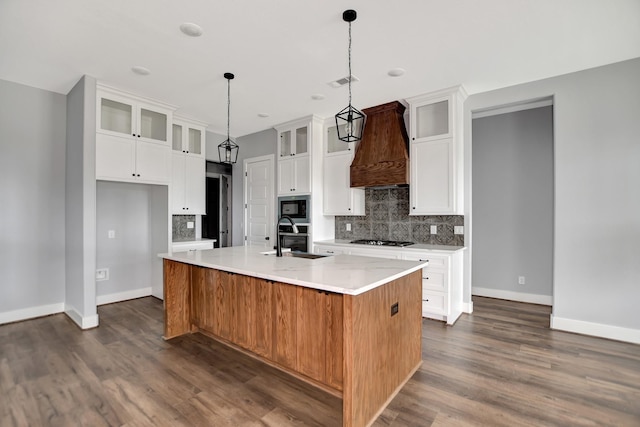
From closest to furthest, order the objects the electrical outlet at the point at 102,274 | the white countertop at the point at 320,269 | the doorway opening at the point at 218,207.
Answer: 1. the white countertop at the point at 320,269
2. the electrical outlet at the point at 102,274
3. the doorway opening at the point at 218,207

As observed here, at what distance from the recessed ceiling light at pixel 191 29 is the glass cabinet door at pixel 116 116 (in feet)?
6.04

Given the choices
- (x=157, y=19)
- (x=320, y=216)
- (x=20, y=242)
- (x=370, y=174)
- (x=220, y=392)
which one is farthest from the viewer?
(x=320, y=216)

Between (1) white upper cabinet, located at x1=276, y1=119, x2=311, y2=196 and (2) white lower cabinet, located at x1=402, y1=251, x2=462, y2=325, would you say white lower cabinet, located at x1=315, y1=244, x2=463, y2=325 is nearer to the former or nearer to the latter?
(2) white lower cabinet, located at x1=402, y1=251, x2=462, y2=325

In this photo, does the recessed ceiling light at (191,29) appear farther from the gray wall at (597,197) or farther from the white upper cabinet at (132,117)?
the gray wall at (597,197)

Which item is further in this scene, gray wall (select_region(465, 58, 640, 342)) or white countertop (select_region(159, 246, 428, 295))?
gray wall (select_region(465, 58, 640, 342))

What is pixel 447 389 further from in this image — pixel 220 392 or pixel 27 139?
pixel 27 139

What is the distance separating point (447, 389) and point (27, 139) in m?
5.09

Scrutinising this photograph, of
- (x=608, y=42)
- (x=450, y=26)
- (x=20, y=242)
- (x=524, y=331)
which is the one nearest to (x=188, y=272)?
(x=20, y=242)

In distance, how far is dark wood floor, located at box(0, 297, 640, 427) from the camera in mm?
1912

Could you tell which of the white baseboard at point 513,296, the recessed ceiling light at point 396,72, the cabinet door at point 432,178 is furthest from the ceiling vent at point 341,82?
the white baseboard at point 513,296

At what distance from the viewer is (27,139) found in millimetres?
3643

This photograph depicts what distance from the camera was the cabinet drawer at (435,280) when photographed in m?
3.53

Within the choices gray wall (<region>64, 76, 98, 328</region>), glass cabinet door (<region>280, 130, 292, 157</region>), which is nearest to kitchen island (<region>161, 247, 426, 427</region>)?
gray wall (<region>64, 76, 98, 328</region>)

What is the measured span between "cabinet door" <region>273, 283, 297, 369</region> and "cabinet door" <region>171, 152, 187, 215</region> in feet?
10.4
